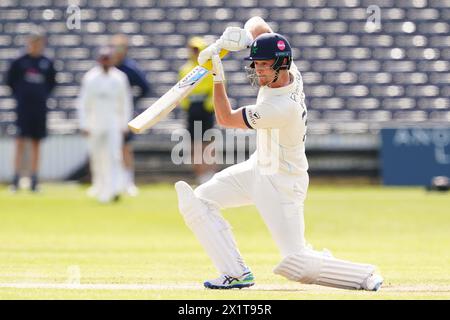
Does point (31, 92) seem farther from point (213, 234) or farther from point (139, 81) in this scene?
point (213, 234)

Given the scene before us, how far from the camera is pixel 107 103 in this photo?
17.1 metres

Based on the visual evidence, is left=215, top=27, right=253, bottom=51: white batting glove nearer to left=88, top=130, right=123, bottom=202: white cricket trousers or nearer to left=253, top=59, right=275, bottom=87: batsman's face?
left=253, top=59, right=275, bottom=87: batsman's face

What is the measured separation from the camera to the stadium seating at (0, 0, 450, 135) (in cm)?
2286

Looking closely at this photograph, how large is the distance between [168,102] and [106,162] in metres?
9.03

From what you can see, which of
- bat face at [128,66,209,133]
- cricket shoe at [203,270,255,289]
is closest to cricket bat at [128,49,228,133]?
bat face at [128,66,209,133]

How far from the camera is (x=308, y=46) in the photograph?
23234 millimetres

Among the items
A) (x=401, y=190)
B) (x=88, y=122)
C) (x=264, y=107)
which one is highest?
(x=264, y=107)

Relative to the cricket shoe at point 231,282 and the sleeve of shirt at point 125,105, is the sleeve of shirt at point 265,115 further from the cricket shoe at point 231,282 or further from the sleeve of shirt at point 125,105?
the sleeve of shirt at point 125,105

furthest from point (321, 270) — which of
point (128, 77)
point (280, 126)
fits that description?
point (128, 77)

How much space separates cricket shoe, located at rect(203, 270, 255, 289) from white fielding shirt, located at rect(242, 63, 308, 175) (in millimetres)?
711
